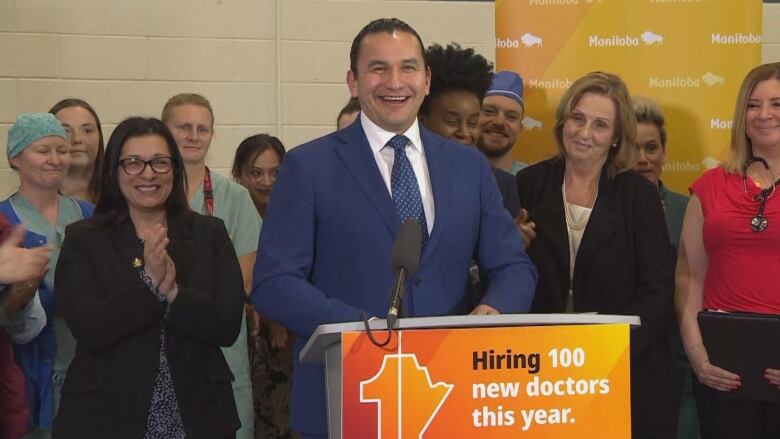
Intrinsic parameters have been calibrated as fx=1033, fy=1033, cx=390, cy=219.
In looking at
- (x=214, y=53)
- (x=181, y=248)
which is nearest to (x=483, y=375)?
(x=181, y=248)

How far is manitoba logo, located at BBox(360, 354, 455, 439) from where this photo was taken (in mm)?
1660

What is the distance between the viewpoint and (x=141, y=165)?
2.80 metres

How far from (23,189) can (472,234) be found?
1.73 m

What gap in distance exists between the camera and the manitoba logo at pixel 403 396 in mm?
1660

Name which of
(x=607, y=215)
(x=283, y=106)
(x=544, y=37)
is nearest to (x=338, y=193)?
(x=607, y=215)

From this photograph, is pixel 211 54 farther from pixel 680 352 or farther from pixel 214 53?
pixel 680 352

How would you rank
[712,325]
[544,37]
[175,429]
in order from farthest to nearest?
1. [544,37]
2. [712,325]
3. [175,429]

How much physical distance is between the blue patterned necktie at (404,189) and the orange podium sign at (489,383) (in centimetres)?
56

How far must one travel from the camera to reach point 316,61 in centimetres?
526

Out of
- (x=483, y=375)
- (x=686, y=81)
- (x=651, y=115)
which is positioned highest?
(x=686, y=81)

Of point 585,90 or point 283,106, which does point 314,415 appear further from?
point 283,106

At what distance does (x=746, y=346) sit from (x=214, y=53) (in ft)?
10.4

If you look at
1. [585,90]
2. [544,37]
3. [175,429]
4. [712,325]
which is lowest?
[175,429]

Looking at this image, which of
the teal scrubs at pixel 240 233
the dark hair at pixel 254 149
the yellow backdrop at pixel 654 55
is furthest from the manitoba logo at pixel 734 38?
the teal scrubs at pixel 240 233
